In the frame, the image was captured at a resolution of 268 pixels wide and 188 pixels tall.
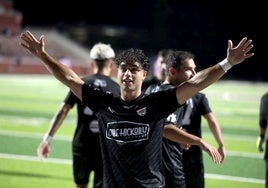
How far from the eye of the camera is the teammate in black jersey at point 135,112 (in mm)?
3914

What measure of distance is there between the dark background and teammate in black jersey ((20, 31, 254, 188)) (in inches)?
1107

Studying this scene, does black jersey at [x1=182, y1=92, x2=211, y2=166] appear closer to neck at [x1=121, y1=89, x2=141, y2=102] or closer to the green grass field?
neck at [x1=121, y1=89, x2=141, y2=102]

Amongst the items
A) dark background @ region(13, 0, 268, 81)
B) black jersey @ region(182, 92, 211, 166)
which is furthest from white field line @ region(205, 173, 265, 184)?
dark background @ region(13, 0, 268, 81)

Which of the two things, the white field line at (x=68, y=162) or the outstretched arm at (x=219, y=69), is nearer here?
the outstretched arm at (x=219, y=69)

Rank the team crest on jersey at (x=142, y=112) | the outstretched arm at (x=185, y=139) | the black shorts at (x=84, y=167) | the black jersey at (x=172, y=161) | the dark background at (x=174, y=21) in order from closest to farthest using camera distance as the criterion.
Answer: the team crest on jersey at (x=142, y=112), the outstretched arm at (x=185, y=139), the black jersey at (x=172, y=161), the black shorts at (x=84, y=167), the dark background at (x=174, y=21)

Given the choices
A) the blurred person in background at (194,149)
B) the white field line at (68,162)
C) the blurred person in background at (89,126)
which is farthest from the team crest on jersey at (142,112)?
the white field line at (68,162)

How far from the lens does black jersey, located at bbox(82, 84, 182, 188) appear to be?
3.94 meters

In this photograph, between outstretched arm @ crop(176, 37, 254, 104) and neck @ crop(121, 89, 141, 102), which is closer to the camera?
outstretched arm @ crop(176, 37, 254, 104)

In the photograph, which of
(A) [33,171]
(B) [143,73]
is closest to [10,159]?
(A) [33,171]

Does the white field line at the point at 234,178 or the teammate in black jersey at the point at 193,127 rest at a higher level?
the teammate in black jersey at the point at 193,127

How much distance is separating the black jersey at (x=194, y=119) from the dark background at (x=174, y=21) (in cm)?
2643

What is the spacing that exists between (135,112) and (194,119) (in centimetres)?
187

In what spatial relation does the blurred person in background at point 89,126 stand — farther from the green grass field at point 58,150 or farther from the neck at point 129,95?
the green grass field at point 58,150

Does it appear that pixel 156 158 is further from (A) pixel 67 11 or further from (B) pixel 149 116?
(A) pixel 67 11
